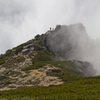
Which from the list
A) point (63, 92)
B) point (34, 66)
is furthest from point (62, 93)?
point (34, 66)

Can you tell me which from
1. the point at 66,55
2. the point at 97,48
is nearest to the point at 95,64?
the point at 97,48

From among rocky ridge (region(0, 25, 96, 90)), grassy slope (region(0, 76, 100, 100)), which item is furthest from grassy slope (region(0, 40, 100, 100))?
rocky ridge (region(0, 25, 96, 90))

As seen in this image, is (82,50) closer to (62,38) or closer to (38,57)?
(62,38)

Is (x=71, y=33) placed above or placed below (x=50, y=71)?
above

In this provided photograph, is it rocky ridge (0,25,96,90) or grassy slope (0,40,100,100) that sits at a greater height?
rocky ridge (0,25,96,90)

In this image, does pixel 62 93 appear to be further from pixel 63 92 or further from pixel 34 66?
pixel 34 66

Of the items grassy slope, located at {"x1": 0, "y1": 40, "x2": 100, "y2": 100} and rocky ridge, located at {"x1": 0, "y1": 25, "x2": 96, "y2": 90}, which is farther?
rocky ridge, located at {"x1": 0, "y1": 25, "x2": 96, "y2": 90}

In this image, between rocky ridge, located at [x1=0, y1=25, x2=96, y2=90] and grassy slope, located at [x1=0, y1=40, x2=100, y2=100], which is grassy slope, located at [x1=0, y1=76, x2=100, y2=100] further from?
rocky ridge, located at [x1=0, y1=25, x2=96, y2=90]

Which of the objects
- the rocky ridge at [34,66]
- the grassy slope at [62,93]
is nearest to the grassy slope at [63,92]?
the grassy slope at [62,93]

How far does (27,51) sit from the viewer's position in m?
95.4

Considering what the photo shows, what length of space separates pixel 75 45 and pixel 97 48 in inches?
1834

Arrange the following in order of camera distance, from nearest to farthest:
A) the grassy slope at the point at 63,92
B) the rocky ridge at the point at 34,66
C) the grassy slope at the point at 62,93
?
the grassy slope at the point at 62,93
the grassy slope at the point at 63,92
the rocky ridge at the point at 34,66

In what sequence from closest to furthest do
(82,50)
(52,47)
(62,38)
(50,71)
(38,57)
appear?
(50,71) → (38,57) → (52,47) → (62,38) → (82,50)

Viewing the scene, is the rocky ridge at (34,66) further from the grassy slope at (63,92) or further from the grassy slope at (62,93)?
the grassy slope at (62,93)
